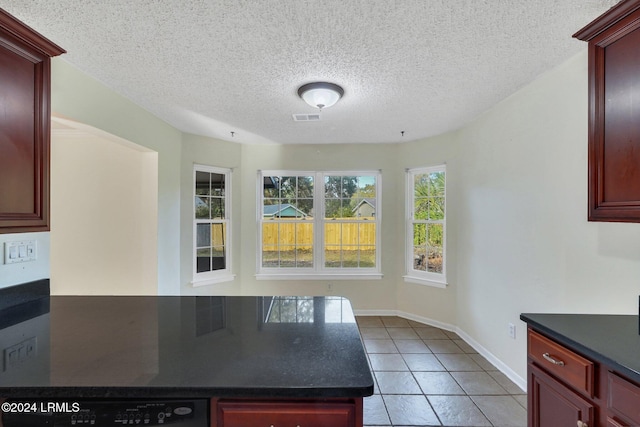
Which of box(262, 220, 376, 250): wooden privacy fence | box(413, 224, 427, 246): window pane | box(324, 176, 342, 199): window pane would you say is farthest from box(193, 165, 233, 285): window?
box(413, 224, 427, 246): window pane

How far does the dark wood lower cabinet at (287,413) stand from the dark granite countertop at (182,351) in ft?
0.21

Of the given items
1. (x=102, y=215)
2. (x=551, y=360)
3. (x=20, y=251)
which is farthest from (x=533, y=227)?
(x=102, y=215)

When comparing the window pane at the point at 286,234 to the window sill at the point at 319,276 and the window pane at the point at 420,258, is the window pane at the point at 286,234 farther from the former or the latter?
the window pane at the point at 420,258

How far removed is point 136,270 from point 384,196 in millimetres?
3248

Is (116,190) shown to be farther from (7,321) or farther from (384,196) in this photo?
(384,196)

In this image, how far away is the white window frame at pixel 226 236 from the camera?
361 centimetres

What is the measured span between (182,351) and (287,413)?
0.46m

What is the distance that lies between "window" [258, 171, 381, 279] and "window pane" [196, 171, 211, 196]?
72 cm

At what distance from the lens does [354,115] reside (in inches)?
115

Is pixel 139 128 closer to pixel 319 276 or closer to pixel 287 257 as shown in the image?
pixel 287 257

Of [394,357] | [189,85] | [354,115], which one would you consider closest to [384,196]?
[354,115]

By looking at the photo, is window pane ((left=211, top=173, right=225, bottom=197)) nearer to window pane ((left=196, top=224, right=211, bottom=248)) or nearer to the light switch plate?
window pane ((left=196, top=224, right=211, bottom=248))

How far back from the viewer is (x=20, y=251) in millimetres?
1592

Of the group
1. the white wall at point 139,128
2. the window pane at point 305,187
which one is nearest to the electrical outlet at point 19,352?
the white wall at point 139,128
